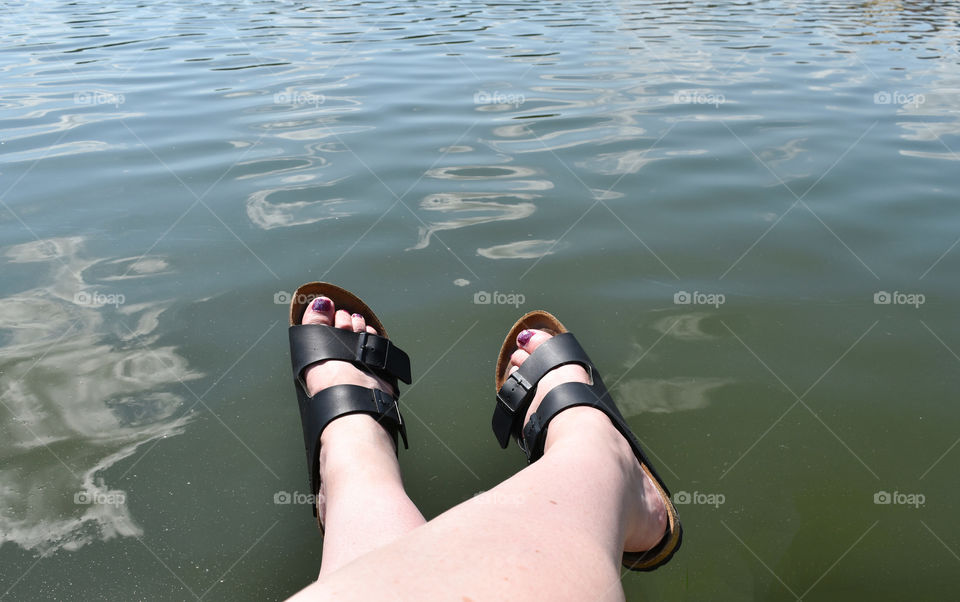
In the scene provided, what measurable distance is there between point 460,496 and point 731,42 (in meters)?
6.69

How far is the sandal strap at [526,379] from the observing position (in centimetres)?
191

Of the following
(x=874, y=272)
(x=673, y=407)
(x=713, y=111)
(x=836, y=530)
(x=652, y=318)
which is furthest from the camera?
(x=713, y=111)

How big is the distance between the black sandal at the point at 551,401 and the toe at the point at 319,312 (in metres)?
0.58

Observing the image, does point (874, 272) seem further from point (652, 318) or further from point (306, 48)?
point (306, 48)

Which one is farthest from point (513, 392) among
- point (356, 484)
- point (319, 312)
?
point (319, 312)

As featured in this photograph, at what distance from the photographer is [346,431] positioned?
1.80 metres

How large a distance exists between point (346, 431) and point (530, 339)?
2.17 ft

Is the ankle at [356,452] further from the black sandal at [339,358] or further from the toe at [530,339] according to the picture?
the toe at [530,339]

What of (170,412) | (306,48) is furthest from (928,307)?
(306,48)

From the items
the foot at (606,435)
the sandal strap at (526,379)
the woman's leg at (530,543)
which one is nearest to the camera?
the woman's leg at (530,543)

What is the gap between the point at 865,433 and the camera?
1.87 m

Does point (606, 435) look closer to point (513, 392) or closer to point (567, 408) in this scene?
point (567, 408)

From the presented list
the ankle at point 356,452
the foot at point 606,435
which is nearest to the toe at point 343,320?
the ankle at point 356,452

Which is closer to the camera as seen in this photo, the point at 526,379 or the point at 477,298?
the point at 526,379
